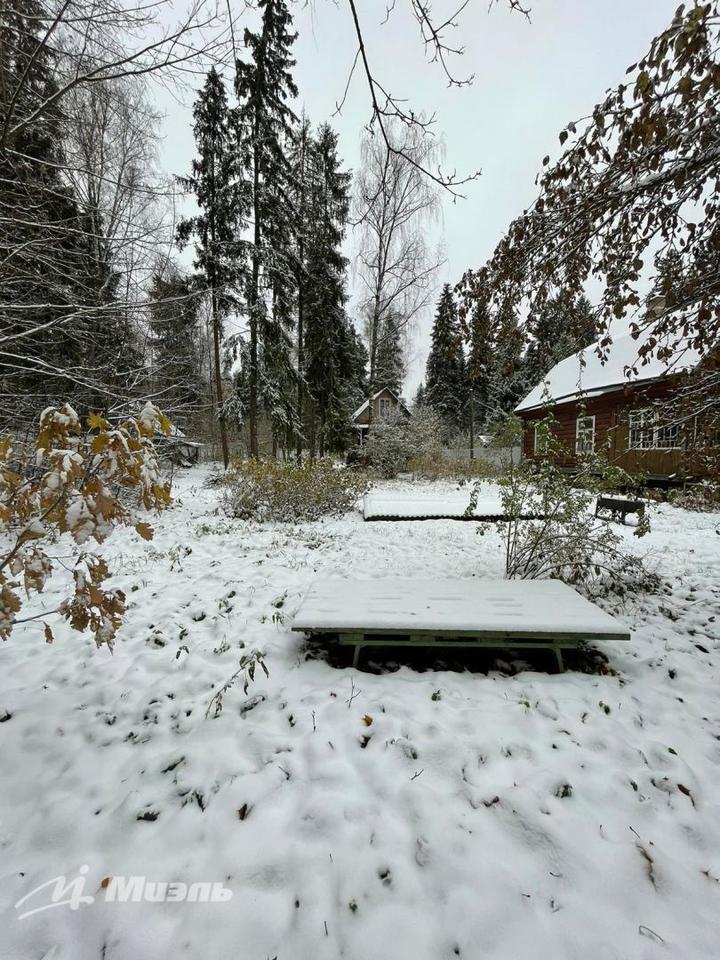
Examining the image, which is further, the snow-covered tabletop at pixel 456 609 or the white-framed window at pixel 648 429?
the white-framed window at pixel 648 429

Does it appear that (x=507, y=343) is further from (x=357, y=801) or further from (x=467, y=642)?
(x=357, y=801)

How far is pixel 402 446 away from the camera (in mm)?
15859

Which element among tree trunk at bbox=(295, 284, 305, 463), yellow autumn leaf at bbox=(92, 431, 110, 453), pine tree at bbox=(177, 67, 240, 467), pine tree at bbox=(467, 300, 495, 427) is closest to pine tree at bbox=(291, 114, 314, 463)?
tree trunk at bbox=(295, 284, 305, 463)

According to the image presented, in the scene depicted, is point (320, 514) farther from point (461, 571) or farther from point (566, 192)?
point (566, 192)

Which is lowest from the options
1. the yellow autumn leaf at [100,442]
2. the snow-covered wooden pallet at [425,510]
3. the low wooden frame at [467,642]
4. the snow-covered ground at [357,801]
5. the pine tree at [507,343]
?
the snow-covered ground at [357,801]

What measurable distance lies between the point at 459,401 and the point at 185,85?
27.9 metres

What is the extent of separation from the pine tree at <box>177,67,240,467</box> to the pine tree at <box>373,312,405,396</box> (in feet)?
19.2

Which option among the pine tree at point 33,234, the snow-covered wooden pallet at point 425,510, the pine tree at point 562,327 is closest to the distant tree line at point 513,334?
the pine tree at point 562,327

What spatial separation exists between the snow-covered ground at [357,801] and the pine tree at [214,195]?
1096 cm

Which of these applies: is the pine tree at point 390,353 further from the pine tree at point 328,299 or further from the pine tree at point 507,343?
the pine tree at point 507,343

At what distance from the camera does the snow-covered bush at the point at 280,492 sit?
23.5 feet

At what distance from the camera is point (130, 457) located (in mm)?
1556

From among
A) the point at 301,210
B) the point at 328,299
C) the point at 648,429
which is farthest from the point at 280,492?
the point at 328,299

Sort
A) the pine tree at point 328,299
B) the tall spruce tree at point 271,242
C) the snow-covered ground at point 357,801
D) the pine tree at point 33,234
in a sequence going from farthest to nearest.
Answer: the pine tree at point 328,299
the tall spruce tree at point 271,242
the pine tree at point 33,234
the snow-covered ground at point 357,801
